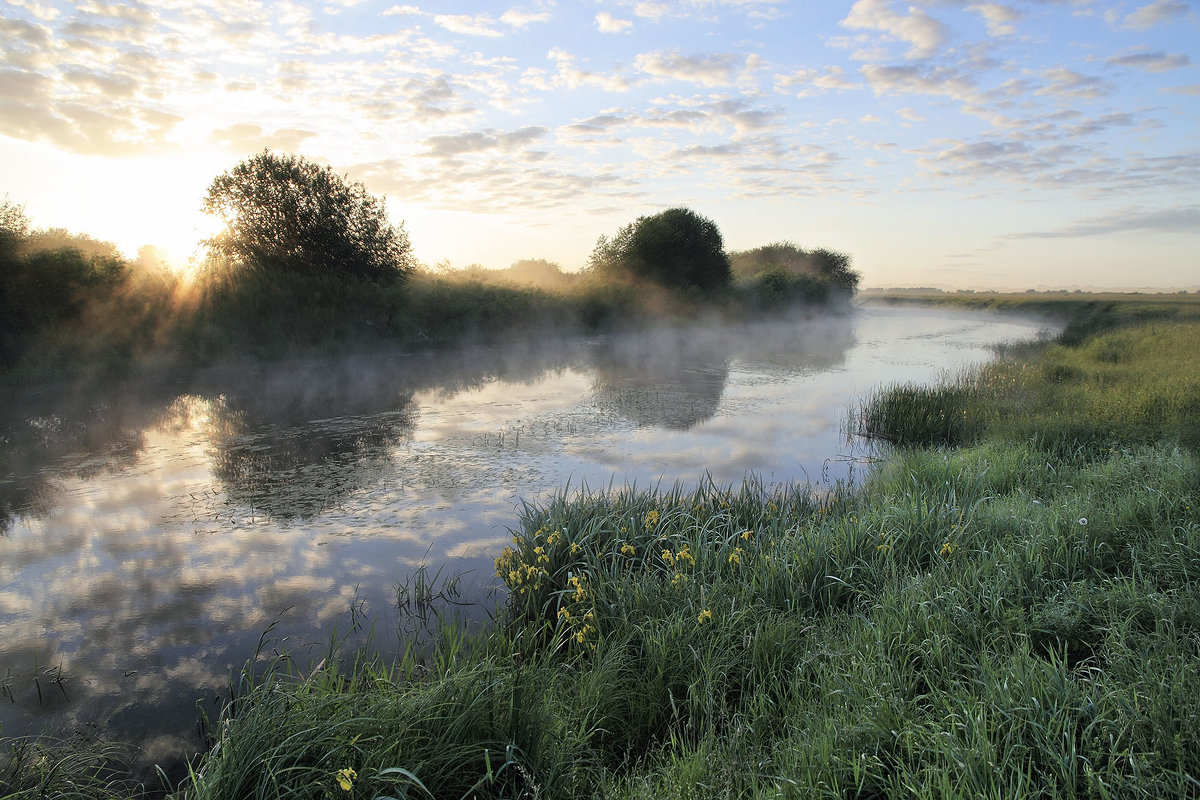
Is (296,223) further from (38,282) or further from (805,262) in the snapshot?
(805,262)

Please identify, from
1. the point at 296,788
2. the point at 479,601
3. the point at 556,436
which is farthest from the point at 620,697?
the point at 556,436

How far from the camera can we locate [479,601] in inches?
189

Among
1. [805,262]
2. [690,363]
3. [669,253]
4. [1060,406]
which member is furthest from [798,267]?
[1060,406]

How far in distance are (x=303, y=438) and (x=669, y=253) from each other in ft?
103

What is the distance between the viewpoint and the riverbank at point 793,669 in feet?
7.62

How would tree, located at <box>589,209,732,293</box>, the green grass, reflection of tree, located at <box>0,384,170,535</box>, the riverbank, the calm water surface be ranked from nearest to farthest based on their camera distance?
the riverbank, the calm water surface, reflection of tree, located at <box>0,384,170,535</box>, the green grass, tree, located at <box>589,209,732,293</box>

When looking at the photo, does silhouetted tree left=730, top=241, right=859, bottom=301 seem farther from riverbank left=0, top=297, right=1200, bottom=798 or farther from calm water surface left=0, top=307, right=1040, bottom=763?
riverbank left=0, top=297, right=1200, bottom=798

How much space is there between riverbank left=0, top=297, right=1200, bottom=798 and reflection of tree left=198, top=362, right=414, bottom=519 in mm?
3594

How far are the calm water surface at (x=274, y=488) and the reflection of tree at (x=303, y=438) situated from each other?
49 millimetres

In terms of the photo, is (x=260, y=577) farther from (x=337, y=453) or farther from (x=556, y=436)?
(x=556, y=436)

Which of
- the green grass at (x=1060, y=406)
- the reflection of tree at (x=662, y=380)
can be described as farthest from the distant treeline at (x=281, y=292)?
the green grass at (x=1060, y=406)

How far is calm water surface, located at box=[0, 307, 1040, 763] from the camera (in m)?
4.06

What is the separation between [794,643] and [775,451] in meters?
5.62

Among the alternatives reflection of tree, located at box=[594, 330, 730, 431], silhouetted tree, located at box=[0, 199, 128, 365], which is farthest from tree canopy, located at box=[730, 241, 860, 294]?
silhouetted tree, located at box=[0, 199, 128, 365]
